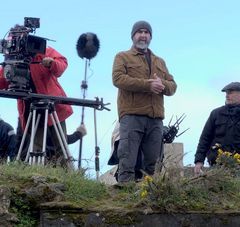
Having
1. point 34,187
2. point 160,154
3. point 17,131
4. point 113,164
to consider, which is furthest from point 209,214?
point 17,131

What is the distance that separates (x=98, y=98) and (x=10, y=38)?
119cm

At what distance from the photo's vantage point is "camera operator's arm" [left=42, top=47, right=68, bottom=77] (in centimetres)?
728

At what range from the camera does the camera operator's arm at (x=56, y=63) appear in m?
7.28

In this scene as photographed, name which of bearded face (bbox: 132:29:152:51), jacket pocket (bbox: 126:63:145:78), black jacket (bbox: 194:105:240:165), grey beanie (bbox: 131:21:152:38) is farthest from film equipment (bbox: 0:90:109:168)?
black jacket (bbox: 194:105:240:165)

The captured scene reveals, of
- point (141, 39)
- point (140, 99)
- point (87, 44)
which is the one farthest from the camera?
point (87, 44)

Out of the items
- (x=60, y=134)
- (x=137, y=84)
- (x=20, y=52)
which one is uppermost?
(x=20, y=52)

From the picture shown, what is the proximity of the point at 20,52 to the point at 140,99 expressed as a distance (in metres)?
1.52

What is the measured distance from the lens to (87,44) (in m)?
8.99

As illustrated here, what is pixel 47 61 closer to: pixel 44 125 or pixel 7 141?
pixel 44 125

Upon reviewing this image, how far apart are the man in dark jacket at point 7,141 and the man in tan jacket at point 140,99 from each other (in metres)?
1.55

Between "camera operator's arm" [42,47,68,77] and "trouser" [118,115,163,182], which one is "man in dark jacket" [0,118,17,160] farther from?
"trouser" [118,115,163,182]

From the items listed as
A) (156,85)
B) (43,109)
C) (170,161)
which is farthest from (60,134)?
(170,161)

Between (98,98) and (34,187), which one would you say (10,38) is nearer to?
(98,98)

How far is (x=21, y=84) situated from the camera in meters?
7.21
